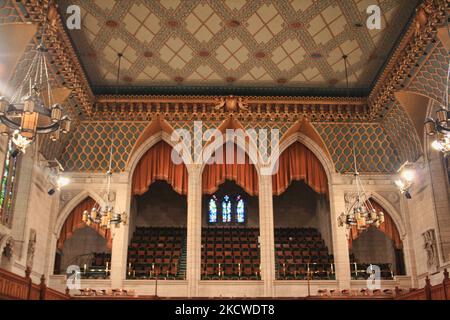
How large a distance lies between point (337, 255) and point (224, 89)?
6071mm

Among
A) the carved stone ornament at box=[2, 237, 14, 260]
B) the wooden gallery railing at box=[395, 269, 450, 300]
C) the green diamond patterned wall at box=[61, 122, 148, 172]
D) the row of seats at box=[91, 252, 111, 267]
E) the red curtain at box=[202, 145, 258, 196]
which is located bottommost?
the wooden gallery railing at box=[395, 269, 450, 300]

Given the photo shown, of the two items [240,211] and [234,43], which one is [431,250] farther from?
[240,211]

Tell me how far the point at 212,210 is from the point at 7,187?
911cm

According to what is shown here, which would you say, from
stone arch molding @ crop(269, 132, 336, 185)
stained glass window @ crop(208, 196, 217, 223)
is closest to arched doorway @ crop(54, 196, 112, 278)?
stained glass window @ crop(208, 196, 217, 223)

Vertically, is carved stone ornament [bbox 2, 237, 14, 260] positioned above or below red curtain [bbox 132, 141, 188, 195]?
below

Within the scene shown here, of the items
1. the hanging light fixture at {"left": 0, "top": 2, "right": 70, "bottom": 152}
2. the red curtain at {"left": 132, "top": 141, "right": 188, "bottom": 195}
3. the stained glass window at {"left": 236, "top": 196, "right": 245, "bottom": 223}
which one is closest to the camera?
the hanging light fixture at {"left": 0, "top": 2, "right": 70, "bottom": 152}

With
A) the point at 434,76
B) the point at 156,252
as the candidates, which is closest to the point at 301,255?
the point at 156,252

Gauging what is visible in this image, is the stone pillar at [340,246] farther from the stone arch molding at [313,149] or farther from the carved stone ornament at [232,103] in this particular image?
the carved stone ornament at [232,103]

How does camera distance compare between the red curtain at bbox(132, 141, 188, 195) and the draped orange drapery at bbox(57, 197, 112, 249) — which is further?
the red curtain at bbox(132, 141, 188, 195)

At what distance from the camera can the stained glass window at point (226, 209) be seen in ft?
60.2

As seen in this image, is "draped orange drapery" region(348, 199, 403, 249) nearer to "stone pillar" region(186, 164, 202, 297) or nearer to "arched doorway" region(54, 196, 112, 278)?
"stone pillar" region(186, 164, 202, 297)

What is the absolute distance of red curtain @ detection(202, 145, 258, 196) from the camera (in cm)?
1398

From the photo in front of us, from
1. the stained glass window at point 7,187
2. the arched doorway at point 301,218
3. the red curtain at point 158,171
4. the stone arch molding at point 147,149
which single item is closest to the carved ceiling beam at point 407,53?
the arched doorway at point 301,218

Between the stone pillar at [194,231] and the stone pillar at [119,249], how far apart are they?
1.87 m
